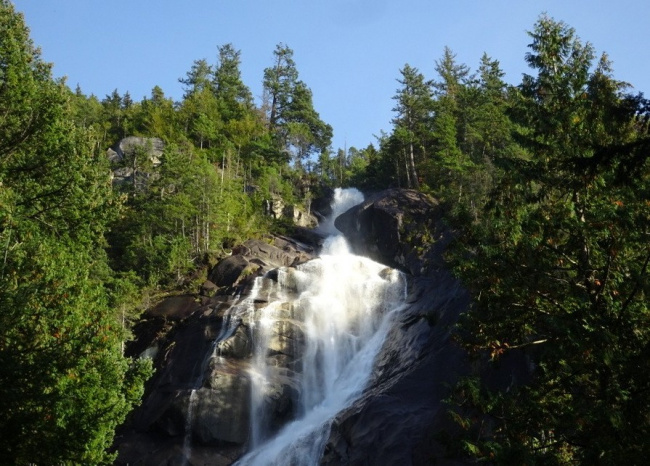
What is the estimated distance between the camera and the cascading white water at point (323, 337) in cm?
2381

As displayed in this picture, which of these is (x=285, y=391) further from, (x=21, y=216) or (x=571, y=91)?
(x=571, y=91)

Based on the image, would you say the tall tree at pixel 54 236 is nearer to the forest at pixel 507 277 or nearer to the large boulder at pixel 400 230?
the forest at pixel 507 277

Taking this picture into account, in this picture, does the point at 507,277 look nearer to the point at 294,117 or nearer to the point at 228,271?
the point at 228,271

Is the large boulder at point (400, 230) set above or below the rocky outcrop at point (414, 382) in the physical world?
above

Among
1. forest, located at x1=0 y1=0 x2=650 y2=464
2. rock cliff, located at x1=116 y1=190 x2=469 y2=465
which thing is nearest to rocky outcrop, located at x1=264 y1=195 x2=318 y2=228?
rock cliff, located at x1=116 y1=190 x2=469 y2=465

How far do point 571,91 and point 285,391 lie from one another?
1993 centimetres

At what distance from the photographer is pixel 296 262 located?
123 feet

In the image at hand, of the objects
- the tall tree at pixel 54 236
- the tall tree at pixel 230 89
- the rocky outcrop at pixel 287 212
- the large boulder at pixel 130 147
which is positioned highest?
the tall tree at pixel 230 89


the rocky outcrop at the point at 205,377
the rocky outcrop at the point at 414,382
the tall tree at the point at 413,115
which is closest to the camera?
the rocky outcrop at the point at 414,382

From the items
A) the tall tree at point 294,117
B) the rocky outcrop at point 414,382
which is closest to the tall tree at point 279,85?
the tall tree at point 294,117

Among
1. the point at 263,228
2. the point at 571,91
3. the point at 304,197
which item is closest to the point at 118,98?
the point at 304,197

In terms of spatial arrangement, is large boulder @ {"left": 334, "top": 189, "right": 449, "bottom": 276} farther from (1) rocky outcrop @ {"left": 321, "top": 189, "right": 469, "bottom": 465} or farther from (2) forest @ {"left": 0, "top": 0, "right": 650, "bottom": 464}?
(2) forest @ {"left": 0, "top": 0, "right": 650, "bottom": 464}

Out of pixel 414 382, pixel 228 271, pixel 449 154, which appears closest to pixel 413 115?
pixel 449 154

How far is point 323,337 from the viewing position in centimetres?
2980
